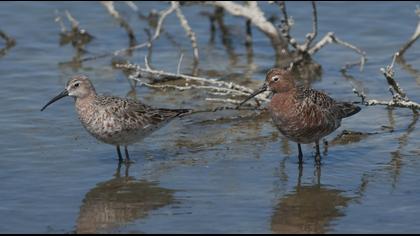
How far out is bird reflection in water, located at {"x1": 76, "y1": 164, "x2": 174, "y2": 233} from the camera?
9.78 meters

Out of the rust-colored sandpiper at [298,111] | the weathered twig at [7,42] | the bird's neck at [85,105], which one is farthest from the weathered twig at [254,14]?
the bird's neck at [85,105]

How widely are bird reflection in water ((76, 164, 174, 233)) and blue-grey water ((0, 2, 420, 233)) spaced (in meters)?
0.02

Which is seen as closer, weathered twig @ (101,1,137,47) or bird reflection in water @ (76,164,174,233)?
bird reflection in water @ (76,164,174,233)

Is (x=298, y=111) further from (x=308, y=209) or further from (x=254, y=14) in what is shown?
(x=254, y=14)

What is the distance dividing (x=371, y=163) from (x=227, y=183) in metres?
2.05

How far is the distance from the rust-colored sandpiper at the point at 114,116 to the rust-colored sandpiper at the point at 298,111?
5.23ft

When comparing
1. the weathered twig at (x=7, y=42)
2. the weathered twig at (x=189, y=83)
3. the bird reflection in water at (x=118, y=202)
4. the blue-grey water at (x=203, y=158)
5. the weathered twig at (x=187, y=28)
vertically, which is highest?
the weathered twig at (x=187, y=28)

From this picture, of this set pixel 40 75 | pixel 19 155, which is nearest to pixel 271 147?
pixel 19 155

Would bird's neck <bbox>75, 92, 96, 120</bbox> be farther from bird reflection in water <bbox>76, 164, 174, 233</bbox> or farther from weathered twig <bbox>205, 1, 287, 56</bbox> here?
weathered twig <bbox>205, 1, 287, 56</bbox>

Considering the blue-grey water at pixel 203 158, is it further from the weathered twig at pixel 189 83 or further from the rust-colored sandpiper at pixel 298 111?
the rust-colored sandpiper at pixel 298 111

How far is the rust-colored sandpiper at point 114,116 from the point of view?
12.0 m

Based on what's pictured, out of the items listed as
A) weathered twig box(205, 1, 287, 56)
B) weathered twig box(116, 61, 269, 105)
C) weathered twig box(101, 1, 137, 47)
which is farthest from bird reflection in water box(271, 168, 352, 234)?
weathered twig box(101, 1, 137, 47)

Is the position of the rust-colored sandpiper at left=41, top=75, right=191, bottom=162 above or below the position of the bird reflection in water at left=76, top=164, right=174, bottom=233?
above

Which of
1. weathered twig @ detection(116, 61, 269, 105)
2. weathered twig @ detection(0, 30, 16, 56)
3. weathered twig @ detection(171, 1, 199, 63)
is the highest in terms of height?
weathered twig @ detection(171, 1, 199, 63)
